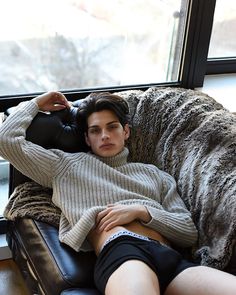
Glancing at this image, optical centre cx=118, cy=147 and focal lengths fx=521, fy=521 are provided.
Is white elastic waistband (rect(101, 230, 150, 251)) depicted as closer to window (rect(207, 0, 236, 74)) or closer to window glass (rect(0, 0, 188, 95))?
window glass (rect(0, 0, 188, 95))

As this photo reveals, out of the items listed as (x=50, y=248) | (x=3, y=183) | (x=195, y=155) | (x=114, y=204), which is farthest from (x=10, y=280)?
(x=195, y=155)

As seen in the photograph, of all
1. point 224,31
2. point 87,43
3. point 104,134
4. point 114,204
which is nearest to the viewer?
point 114,204

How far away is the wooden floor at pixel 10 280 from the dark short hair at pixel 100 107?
0.74 m

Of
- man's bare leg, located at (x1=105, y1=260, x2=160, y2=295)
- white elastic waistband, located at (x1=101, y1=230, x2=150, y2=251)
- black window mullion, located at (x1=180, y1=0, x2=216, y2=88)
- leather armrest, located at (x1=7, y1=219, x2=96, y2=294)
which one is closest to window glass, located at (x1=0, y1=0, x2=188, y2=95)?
black window mullion, located at (x1=180, y1=0, x2=216, y2=88)

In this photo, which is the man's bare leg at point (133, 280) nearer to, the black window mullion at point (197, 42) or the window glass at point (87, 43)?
the window glass at point (87, 43)

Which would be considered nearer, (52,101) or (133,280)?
(133,280)

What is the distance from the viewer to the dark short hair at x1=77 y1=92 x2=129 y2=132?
1.98 metres

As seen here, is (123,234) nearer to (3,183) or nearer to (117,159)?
(117,159)

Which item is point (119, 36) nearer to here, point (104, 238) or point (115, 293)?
point (104, 238)

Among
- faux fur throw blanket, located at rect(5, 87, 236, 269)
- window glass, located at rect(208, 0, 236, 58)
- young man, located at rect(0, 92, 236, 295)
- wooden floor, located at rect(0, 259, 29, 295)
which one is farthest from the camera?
window glass, located at rect(208, 0, 236, 58)

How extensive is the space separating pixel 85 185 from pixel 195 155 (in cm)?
44

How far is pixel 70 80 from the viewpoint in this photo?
2.40m

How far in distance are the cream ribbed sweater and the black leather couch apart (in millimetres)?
46

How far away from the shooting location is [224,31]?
9.46ft
